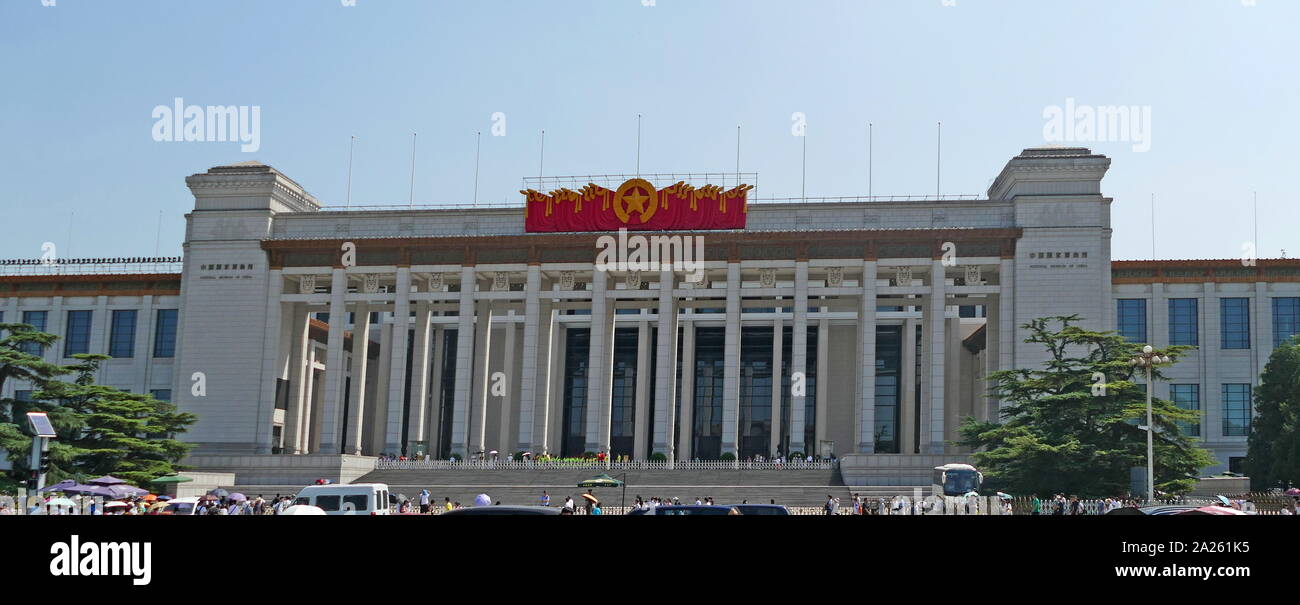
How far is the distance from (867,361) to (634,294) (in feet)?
43.2

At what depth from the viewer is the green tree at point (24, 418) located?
47350 mm

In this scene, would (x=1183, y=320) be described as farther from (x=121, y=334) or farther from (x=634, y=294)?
(x=121, y=334)

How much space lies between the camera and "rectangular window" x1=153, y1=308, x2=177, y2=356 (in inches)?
2913

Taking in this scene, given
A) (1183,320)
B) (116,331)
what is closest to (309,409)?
(116,331)

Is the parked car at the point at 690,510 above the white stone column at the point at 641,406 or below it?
below

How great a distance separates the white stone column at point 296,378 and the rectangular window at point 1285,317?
53.9 meters

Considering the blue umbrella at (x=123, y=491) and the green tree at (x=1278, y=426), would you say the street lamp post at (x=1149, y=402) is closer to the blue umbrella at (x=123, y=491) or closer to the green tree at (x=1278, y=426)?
the green tree at (x=1278, y=426)

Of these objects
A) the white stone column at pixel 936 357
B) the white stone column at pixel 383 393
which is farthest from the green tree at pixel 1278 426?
the white stone column at pixel 383 393

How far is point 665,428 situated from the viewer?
67125 mm

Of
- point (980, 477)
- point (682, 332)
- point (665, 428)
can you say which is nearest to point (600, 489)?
point (665, 428)

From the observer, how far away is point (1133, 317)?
227 feet

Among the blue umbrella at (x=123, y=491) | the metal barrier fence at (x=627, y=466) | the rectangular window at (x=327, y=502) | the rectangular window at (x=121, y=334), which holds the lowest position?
the blue umbrella at (x=123, y=491)

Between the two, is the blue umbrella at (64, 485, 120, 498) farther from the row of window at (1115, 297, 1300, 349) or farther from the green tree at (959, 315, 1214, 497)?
the row of window at (1115, 297, 1300, 349)

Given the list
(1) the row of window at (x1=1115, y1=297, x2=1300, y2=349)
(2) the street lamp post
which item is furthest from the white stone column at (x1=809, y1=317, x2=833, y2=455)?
(2) the street lamp post
